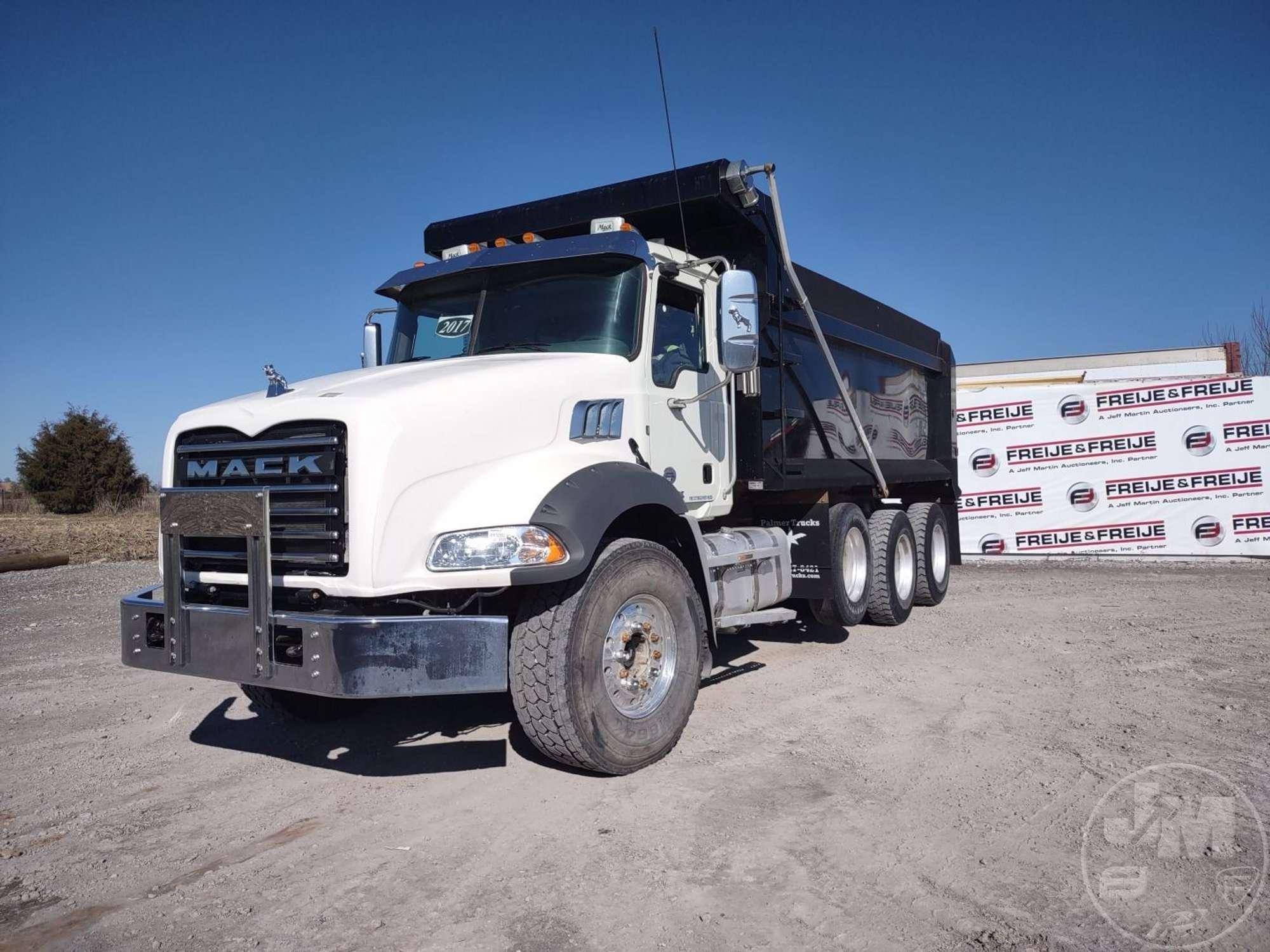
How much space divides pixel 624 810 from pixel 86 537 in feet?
68.0

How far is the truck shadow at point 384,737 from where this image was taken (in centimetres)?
454

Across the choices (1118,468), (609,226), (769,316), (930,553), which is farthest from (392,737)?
(1118,468)

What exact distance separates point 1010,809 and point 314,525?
3.24m

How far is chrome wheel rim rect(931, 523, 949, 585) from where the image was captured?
9945 mm

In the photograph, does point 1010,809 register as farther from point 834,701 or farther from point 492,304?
point 492,304

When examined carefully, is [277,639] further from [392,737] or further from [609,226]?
[609,226]

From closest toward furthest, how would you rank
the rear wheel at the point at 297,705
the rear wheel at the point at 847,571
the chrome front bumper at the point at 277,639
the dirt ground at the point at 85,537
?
1. the chrome front bumper at the point at 277,639
2. the rear wheel at the point at 297,705
3. the rear wheel at the point at 847,571
4. the dirt ground at the point at 85,537

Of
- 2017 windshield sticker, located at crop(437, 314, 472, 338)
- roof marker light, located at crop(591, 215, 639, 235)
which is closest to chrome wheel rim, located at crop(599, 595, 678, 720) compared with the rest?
2017 windshield sticker, located at crop(437, 314, 472, 338)

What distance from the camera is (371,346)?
240 inches

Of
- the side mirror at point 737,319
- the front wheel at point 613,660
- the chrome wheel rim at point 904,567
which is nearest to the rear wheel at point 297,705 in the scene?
the front wheel at point 613,660

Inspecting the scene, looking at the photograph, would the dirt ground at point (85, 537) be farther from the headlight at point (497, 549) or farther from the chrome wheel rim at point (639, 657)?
the headlight at point (497, 549)

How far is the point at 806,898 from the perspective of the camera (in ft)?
9.80

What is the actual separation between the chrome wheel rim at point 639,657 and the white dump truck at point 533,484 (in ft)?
0.04

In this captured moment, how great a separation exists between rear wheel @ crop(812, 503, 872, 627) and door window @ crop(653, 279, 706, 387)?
2.32 metres
